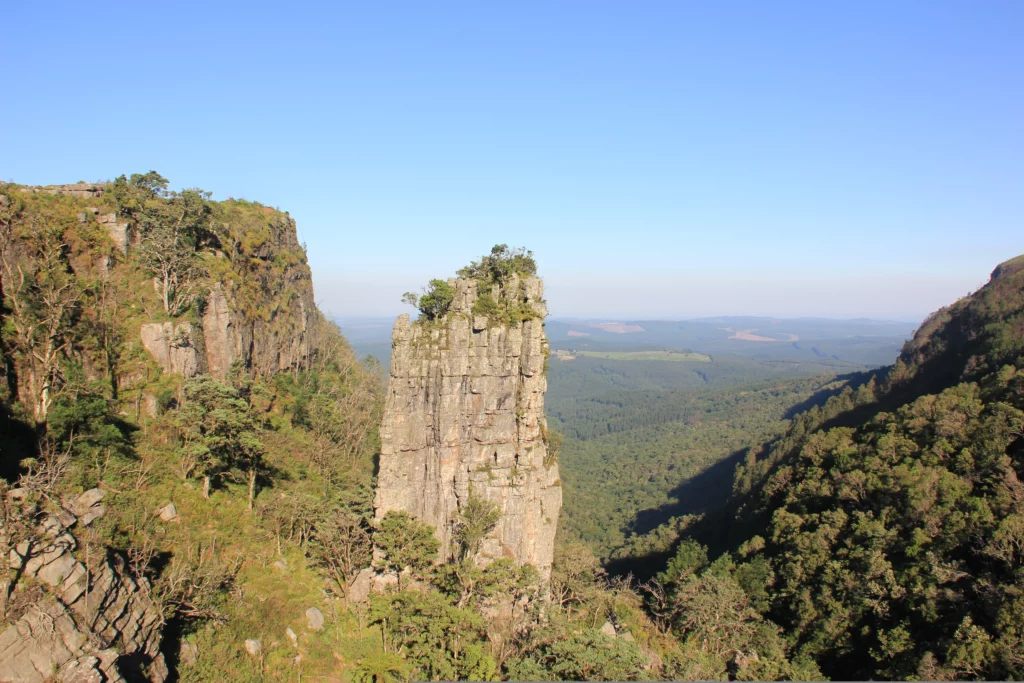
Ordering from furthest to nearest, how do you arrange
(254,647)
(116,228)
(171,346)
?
1. (116,228)
2. (171,346)
3. (254,647)

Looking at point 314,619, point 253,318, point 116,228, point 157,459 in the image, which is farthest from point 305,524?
point 116,228

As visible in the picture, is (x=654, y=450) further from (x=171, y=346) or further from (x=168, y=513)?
(x=168, y=513)

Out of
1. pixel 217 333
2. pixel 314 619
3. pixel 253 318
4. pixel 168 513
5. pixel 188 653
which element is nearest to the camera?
pixel 188 653

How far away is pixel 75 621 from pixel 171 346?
788 inches

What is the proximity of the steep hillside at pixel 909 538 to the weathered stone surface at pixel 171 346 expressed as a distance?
36996 millimetres

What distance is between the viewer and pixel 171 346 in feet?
104

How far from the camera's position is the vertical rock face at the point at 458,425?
986 inches

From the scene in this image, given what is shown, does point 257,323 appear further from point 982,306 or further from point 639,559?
point 982,306

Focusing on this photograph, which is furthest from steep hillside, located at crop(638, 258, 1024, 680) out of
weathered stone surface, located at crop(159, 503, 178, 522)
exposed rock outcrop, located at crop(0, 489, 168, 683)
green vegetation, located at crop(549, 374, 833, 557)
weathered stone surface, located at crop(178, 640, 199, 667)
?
weathered stone surface, located at crop(159, 503, 178, 522)

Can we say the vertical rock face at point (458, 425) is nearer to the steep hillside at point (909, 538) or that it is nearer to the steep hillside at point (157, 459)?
the steep hillside at point (157, 459)

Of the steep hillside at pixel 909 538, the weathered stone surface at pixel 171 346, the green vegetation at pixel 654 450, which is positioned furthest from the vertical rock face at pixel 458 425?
the green vegetation at pixel 654 450

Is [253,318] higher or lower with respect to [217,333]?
higher

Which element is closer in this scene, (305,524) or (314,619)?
(314,619)

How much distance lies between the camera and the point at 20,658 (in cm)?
1318
